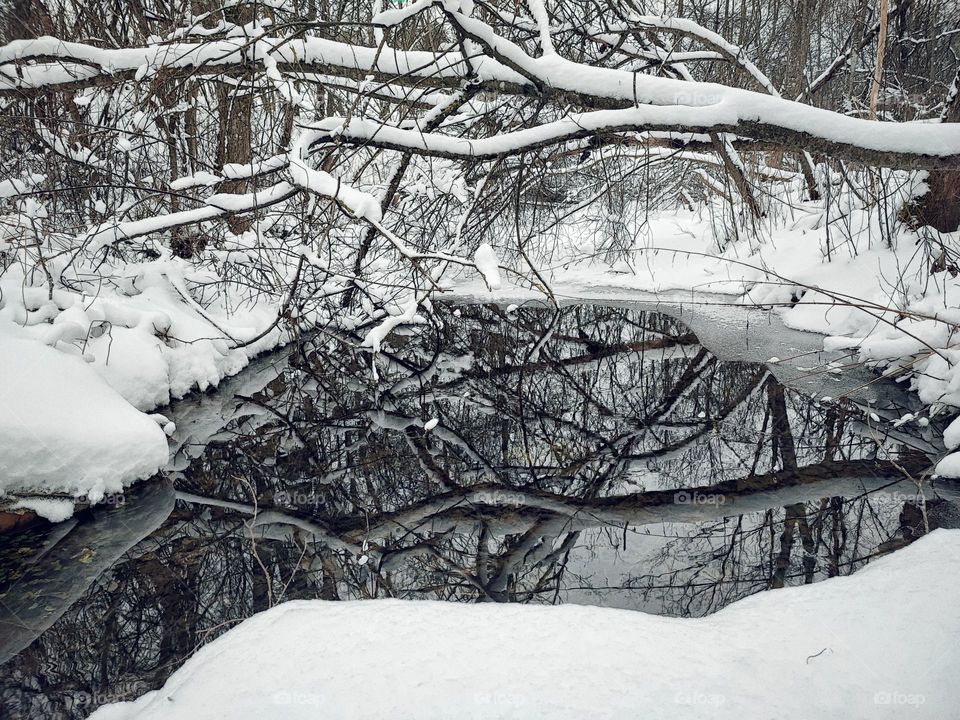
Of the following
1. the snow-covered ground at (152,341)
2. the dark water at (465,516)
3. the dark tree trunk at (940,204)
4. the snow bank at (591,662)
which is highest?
the dark tree trunk at (940,204)

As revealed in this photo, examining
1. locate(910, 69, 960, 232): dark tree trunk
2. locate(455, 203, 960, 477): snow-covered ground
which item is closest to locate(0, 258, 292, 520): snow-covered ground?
locate(455, 203, 960, 477): snow-covered ground

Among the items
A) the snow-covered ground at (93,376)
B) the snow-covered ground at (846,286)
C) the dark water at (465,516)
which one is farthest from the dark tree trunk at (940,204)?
the snow-covered ground at (93,376)

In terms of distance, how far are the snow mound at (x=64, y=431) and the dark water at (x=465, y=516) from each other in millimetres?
205

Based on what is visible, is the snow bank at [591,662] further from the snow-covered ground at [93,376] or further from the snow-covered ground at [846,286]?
the snow-covered ground at [93,376]

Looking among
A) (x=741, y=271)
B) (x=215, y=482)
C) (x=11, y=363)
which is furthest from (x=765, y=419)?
(x=741, y=271)

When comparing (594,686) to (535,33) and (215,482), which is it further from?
(535,33)

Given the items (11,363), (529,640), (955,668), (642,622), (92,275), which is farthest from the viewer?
(92,275)

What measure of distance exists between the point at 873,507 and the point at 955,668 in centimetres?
166

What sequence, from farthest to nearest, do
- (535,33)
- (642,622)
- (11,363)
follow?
1. (535,33)
2. (11,363)
3. (642,622)

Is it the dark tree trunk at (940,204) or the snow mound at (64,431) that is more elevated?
the dark tree trunk at (940,204)

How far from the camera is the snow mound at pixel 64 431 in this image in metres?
3.60

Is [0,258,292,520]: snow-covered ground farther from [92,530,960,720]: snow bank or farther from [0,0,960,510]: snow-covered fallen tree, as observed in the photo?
[92,530,960,720]: snow bank

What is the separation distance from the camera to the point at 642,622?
7.58 feet

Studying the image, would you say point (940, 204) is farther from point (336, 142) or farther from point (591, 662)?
point (591, 662)
